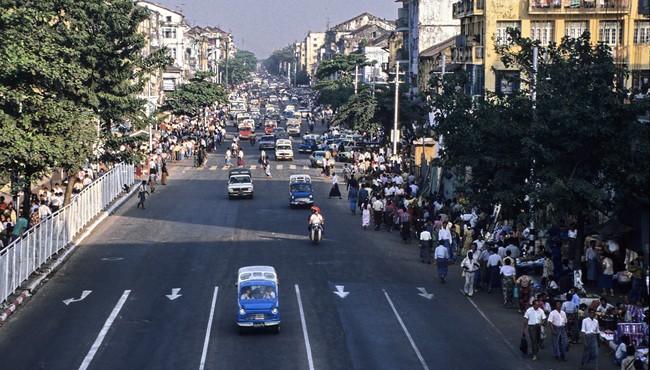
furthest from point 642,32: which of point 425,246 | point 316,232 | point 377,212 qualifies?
point 425,246

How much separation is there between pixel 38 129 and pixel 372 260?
1346 centimetres

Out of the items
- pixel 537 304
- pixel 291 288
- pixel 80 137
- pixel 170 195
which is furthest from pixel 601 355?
pixel 170 195

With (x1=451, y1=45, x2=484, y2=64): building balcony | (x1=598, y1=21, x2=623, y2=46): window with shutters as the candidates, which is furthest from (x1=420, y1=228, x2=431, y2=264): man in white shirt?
(x1=451, y1=45, x2=484, y2=64): building balcony

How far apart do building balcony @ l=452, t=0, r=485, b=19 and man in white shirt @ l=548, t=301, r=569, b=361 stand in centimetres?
4672

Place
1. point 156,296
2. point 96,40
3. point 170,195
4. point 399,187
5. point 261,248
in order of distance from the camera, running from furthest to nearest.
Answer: point 170,195, point 399,187, point 96,40, point 261,248, point 156,296

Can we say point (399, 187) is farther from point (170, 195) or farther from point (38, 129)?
point (38, 129)

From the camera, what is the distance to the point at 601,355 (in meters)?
28.2

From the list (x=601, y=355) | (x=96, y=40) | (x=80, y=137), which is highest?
(x=96, y=40)

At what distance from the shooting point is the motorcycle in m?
45.4

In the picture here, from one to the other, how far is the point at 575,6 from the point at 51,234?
39.4 metres

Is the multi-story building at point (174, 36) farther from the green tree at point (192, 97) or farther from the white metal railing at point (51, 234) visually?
the white metal railing at point (51, 234)

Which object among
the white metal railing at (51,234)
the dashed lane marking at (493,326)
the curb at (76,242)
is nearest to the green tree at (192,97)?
the curb at (76,242)

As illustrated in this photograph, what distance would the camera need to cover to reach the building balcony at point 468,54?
7250 cm

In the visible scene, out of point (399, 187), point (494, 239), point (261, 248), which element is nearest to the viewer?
point (494, 239)
